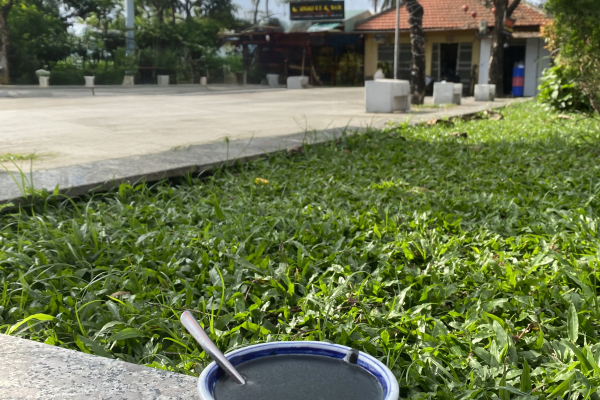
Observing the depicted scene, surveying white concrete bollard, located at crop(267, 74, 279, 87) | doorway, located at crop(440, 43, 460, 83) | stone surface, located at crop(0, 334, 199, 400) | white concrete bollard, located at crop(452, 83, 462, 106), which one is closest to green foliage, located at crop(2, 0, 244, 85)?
white concrete bollard, located at crop(267, 74, 279, 87)

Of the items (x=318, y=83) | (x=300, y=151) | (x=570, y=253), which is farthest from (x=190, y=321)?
(x=318, y=83)

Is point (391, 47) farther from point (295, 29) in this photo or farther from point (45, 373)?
point (45, 373)

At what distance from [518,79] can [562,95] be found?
1303cm

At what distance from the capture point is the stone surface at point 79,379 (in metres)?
1.10

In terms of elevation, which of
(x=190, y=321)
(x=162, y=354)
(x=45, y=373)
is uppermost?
(x=190, y=321)

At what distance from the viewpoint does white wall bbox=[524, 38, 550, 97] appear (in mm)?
21594

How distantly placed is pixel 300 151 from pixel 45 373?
3754mm

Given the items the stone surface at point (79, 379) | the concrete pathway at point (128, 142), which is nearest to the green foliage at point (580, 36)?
the concrete pathway at point (128, 142)

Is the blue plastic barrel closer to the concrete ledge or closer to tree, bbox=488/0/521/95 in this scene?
tree, bbox=488/0/521/95

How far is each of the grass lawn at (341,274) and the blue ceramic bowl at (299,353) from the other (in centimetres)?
44

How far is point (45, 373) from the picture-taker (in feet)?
3.90

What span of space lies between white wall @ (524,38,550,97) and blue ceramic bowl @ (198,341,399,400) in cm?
2254

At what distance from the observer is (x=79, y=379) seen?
1157 mm

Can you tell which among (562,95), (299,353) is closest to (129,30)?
(562,95)
